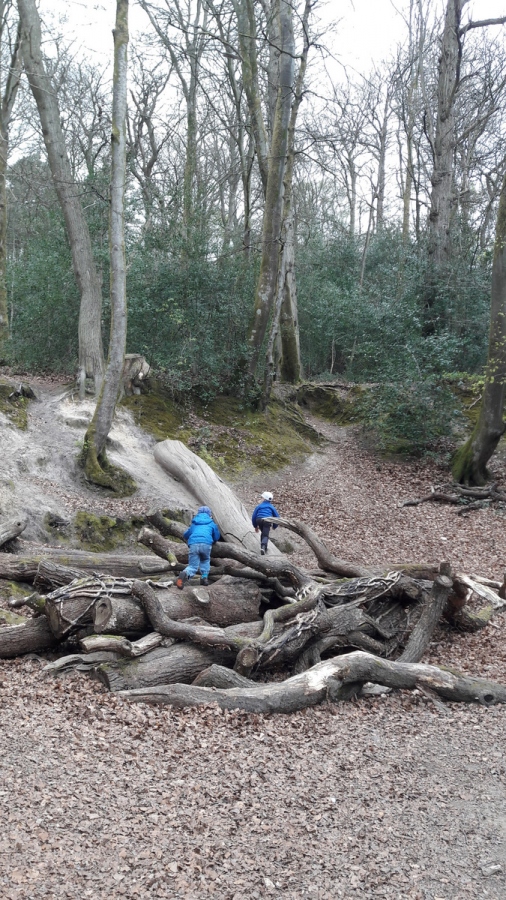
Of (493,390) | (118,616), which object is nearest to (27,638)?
(118,616)

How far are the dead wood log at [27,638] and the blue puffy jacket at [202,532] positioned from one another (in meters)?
1.78

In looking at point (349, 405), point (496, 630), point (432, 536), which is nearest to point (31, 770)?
point (496, 630)

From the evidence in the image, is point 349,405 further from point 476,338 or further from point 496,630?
point 496,630

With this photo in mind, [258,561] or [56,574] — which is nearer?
[56,574]

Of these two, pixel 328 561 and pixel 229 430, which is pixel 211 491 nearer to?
pixel 328 561

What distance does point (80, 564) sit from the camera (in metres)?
8.28

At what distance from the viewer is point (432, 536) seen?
13.1 m

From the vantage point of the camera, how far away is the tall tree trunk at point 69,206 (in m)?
14.0

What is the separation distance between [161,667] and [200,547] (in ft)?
4.99

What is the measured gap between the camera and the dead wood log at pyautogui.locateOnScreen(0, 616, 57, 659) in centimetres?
670

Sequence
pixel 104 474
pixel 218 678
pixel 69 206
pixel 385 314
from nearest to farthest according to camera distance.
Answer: pixel 218 678, pixel 104 474, pixel 69 206, pixel 385 314

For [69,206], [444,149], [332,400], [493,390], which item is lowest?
[332,400]

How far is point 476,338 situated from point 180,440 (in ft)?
38.1

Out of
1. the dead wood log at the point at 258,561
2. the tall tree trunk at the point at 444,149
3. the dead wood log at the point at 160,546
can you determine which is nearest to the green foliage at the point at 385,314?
the tall tree trunk at the point at 444,149
